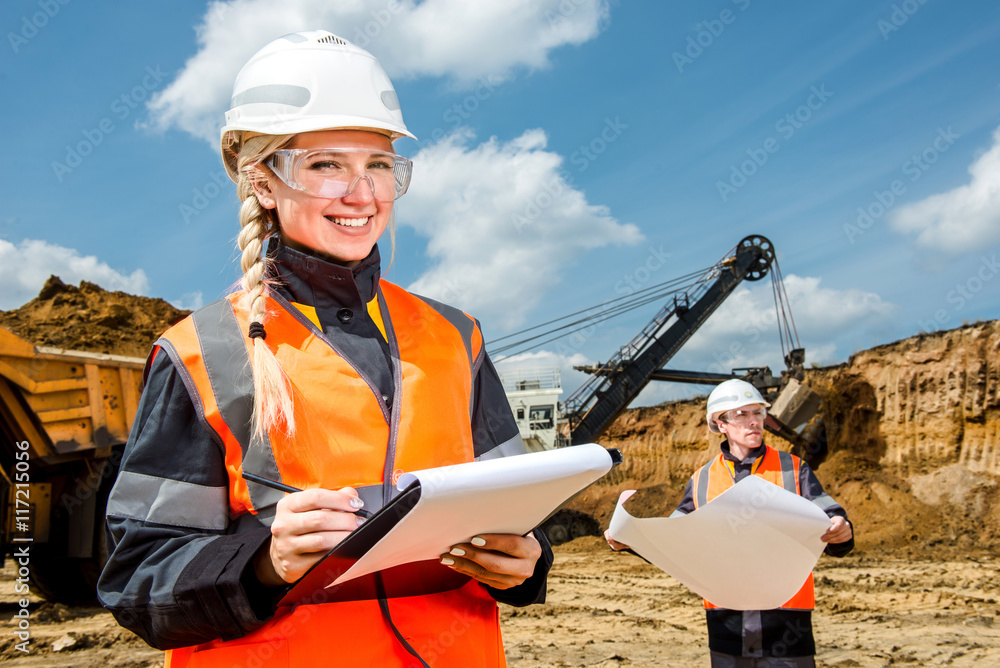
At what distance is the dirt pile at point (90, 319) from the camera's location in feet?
29.9

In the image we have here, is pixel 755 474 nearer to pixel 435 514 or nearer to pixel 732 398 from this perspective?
pixel 732 398

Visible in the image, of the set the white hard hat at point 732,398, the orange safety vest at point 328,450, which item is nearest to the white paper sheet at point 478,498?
the orange safety vest at point 328,450

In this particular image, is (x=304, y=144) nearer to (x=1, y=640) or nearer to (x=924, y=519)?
(x=1, y=640)

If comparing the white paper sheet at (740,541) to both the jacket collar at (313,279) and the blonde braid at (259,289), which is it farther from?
the blonde braid at (259,289)

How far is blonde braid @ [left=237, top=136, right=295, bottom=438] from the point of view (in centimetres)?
131

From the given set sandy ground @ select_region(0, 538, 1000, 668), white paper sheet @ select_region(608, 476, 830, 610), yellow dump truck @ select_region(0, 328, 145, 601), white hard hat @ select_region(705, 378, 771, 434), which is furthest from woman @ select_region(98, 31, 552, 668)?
yellow dump truck @ select_region(0, 328, 145, 601)

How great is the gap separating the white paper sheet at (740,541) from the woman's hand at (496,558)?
51.0 inches

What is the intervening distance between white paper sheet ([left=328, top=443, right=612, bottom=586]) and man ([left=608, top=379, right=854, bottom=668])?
2.08m

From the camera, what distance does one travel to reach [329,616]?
1.31 m

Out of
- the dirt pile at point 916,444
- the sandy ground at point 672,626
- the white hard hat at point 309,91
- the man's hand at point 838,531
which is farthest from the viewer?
the dirt pile at point 916,444

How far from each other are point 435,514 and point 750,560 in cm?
229

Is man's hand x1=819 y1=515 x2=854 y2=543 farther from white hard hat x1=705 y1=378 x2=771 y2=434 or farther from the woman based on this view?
the woman

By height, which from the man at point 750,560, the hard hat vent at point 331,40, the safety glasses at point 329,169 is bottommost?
the man at point 750,560

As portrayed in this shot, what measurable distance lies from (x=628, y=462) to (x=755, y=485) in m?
23.5
